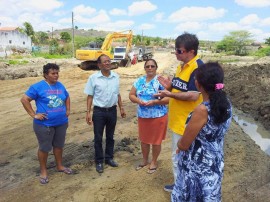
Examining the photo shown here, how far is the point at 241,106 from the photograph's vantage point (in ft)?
38.5

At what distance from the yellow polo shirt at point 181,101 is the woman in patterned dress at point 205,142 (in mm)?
818

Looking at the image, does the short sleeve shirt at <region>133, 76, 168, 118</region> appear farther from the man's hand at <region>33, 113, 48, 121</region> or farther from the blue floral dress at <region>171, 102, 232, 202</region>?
the blue floral dress at <region>171, 102, 232, 202</region>

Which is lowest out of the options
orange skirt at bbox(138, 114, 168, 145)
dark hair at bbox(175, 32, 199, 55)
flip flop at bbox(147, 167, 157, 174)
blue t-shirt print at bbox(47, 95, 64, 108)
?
flip flop at bbox(147, 167, 157, 174)

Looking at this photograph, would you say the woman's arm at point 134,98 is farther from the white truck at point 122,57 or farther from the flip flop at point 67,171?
the white truck at point 122,57

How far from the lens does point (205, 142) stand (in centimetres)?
246

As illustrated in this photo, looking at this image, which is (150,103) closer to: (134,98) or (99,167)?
(134,98)

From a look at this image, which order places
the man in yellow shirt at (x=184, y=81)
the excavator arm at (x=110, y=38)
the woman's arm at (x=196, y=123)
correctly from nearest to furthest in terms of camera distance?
the woman's arm at (x=196, y=123) < the man in yellow shirt at (x=184, y=81) < the excavator arm at (x=110, y=38)

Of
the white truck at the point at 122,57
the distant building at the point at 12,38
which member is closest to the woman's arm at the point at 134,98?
the white truck at the point at 122,57

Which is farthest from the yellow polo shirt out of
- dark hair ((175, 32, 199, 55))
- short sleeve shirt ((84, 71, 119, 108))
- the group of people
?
short sleeve shirt ((84, 71, 119, 108))

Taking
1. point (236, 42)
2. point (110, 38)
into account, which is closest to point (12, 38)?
point (110, 38)

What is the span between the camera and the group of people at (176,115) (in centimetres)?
238

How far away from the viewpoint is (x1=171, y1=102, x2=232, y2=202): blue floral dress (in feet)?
8.10

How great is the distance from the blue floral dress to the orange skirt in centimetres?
187

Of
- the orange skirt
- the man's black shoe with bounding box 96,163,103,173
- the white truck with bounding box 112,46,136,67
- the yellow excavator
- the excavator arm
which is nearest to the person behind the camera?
the orange skirt
